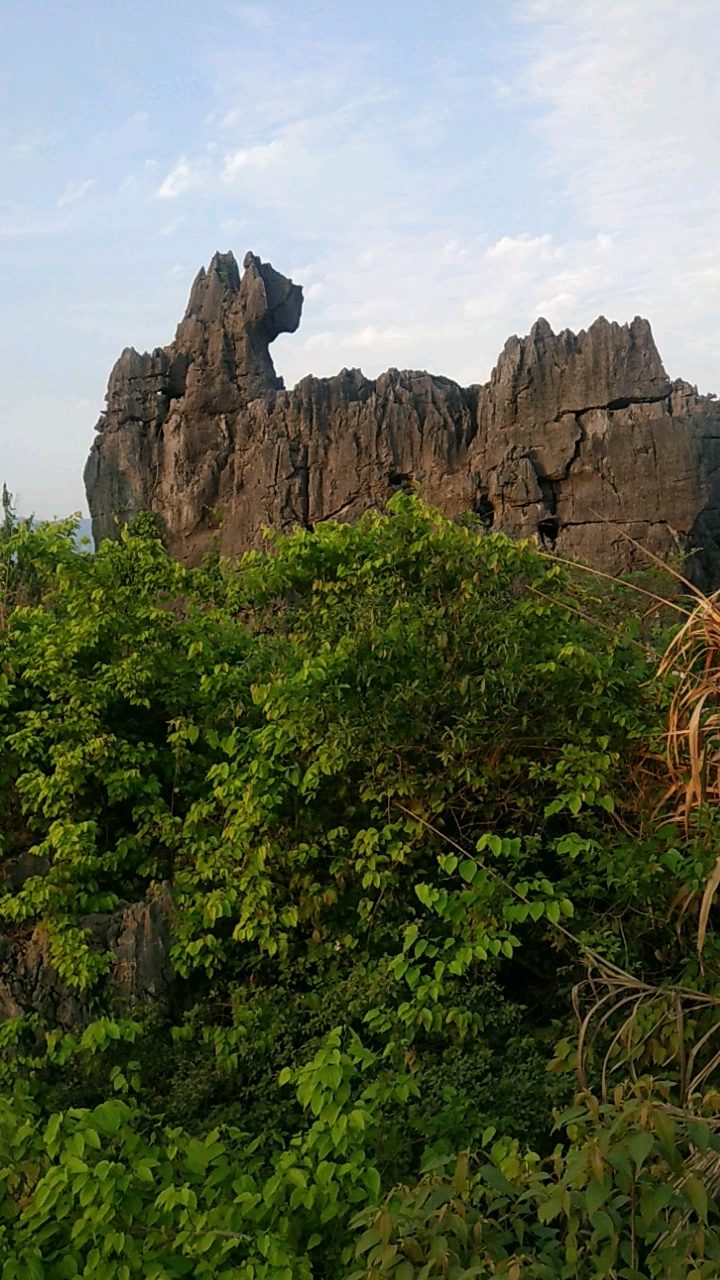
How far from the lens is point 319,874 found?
14.7ft

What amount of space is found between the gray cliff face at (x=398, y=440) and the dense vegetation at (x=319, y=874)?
25.9 feet

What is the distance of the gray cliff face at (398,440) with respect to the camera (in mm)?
12992

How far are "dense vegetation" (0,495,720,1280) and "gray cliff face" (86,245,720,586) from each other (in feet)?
25.9

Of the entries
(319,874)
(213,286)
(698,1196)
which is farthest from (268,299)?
(698,1196)

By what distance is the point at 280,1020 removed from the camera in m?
4.02

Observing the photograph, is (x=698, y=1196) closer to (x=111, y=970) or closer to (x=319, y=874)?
(x=319, y=874)

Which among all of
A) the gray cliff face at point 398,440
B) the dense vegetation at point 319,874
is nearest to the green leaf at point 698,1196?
the dense vegetation at point 319,874

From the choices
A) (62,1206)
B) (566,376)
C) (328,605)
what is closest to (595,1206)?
(62,1206)

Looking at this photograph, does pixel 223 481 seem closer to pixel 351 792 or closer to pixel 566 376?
pixel 566 376

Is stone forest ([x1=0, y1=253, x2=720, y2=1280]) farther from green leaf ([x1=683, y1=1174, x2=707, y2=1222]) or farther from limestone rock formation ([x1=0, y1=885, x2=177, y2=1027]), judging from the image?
green leaf ([x1=683, y1=1174, x2=707, y2=1222])

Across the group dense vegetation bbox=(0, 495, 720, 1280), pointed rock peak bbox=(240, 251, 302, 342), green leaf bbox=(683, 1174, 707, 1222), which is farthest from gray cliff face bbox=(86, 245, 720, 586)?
green leaf bbox=(683, 1174, 707, 1222)

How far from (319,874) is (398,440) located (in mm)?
10184

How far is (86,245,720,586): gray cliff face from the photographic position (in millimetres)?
12992

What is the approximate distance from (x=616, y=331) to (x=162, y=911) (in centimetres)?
1100
